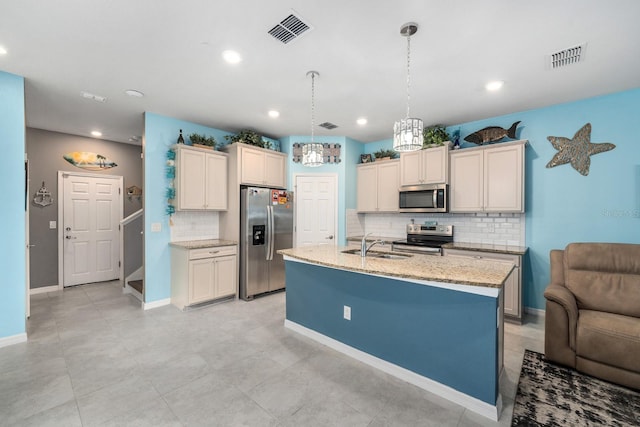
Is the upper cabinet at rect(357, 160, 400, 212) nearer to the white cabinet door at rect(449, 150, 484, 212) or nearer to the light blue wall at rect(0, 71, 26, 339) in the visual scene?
the white cabinet door at rect(449, 150, 484, 212)

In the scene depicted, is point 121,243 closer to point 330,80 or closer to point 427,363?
point 330,80

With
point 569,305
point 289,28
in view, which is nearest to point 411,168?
point 569,305

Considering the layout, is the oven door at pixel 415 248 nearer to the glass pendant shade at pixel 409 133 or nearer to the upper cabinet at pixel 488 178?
the upper cabinet at pixel 488 178

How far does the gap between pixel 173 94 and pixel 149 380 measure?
9.88 feet

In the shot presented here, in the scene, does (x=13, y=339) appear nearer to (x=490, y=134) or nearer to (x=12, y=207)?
(x=12, y=207)

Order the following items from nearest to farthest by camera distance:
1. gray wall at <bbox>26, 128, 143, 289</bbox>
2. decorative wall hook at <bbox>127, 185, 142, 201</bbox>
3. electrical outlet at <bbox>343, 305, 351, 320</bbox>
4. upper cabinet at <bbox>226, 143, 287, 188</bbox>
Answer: electrical outlet at <bbox>343, 305, 351, 320</bbox> < upper cabinet at <bbox>226, 143, 287, 188</bbox> < gray wall at <bbox>26, 128, 143, 289</bbox> < decorative wall hook at <bbox>127, 185, 142, 201</bbox>

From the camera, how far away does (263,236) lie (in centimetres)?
459

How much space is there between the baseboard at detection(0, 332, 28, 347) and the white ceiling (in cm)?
269

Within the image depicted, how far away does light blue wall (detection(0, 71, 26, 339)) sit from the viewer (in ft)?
9.61

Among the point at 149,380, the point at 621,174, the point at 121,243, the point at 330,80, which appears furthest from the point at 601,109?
the point at 121,243

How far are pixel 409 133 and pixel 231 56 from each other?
1.72 meters

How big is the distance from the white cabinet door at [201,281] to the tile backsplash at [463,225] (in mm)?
2454

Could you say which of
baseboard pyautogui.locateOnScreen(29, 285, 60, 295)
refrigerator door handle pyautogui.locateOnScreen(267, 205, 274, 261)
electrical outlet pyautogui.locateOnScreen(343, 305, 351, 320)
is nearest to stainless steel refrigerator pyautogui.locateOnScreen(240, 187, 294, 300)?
refrigerator door handle pyautogui.locateOnScreen(267, 205, 274, 261)

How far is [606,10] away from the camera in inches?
77.1
